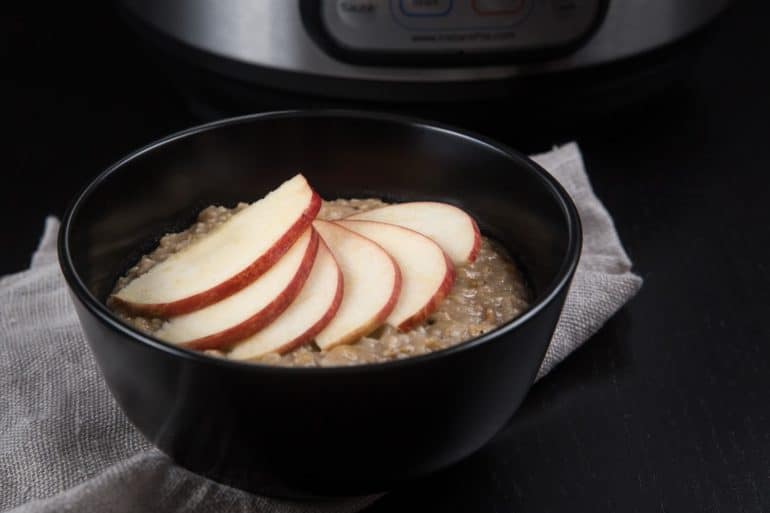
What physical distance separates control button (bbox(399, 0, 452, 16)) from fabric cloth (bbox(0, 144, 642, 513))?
0.25 metres

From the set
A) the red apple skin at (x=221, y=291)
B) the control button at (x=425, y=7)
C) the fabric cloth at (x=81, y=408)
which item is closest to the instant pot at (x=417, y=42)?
the control button at (x=425, y=7)

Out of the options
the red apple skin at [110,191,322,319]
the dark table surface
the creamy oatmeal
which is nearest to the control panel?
the dark table surface

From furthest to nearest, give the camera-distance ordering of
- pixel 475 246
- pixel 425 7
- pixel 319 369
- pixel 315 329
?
pixel 425 7
pixel 475 246
pixel 315 329
pixel 319 369

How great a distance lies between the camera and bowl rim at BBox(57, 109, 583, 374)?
69 centimetres

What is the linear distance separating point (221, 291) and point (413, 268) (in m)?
0.16

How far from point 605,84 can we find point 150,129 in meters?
0.66

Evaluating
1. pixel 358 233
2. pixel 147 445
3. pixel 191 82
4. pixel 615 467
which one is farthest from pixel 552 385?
pixel 191 82

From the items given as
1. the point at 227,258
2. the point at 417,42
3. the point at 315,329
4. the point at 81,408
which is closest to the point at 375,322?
the point at 315,329

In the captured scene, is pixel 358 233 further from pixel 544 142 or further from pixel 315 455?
pixel 544 142

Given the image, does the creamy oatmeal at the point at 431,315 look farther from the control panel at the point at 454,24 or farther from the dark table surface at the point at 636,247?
the control panel at the point at 454,24

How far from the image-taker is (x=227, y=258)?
0.89 m

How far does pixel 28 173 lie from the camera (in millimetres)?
1476

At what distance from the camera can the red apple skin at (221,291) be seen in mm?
854

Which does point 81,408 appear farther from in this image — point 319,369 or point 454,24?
point 454,24
